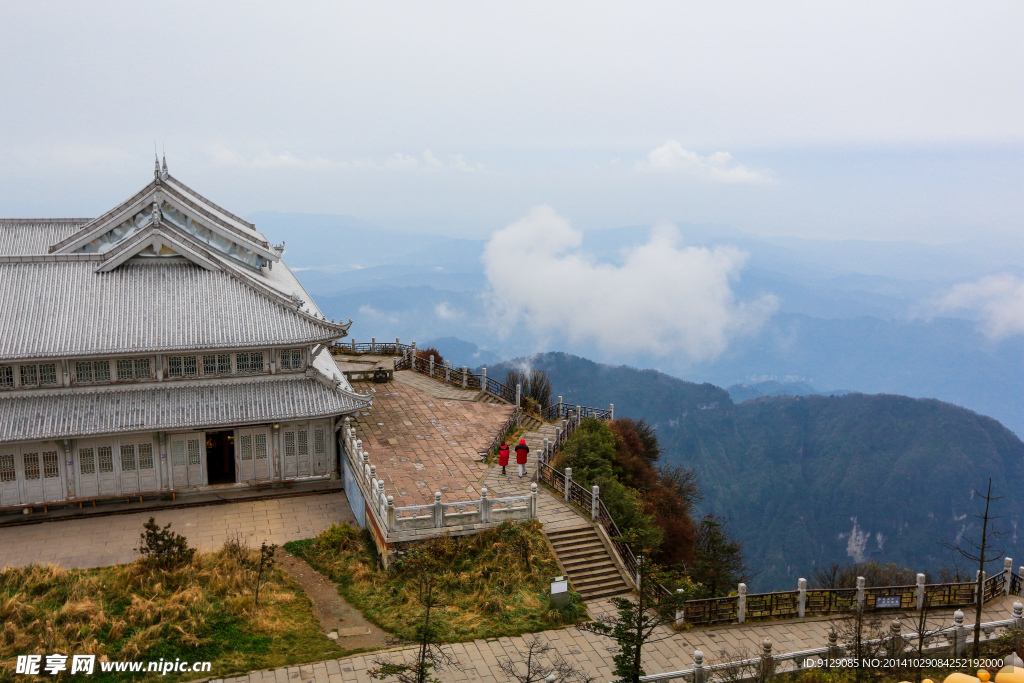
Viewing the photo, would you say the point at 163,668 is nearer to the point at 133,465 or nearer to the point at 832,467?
→ the point at 133,465

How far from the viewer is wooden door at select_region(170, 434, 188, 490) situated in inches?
1014

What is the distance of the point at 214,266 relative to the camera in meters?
28.2

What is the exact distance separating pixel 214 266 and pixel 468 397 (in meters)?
12.4

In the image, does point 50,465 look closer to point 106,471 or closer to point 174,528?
point 106,471

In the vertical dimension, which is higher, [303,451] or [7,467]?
[7,467]

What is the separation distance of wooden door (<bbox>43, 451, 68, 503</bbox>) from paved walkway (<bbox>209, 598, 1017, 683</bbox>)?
1195 cm

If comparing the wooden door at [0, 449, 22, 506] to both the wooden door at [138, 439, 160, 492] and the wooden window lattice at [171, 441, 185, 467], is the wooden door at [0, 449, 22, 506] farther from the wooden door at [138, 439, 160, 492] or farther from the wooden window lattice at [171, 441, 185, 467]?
the wooden window lattice at [171, 441, 185, 467]

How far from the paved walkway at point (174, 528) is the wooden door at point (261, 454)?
997 mm

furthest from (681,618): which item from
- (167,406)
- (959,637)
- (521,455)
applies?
(167,406)

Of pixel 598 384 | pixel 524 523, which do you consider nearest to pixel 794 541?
pixel 598 384

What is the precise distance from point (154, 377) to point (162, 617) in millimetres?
10113

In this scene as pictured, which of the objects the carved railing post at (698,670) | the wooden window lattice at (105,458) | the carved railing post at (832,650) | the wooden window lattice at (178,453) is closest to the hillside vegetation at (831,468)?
the carved railing post at (832,650)

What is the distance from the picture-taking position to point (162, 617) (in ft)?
59.2

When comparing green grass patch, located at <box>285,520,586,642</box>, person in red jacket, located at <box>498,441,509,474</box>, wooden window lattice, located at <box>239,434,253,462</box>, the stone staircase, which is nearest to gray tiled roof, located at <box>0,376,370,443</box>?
wooden window lattice, located at <box>239,434,253,462</box>
